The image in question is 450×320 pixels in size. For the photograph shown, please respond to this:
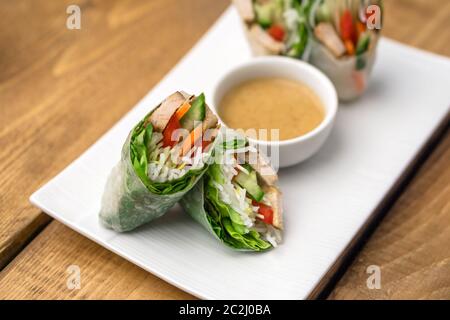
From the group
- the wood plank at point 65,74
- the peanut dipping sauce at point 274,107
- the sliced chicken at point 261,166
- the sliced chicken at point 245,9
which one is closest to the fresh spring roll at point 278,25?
the sliced chicken at point 245,9

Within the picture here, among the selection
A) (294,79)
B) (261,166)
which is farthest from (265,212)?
(294,79)

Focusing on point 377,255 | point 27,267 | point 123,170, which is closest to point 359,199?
→ point 377,255

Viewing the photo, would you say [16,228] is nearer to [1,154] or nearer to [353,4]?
[1,154]

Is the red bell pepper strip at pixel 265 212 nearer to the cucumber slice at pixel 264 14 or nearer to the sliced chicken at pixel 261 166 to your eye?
the sliced chicken at pixel 261 166

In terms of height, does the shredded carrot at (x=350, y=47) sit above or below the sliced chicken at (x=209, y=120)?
below

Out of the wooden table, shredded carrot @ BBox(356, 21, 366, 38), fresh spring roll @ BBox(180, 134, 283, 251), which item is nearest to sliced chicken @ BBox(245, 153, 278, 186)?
fresh spring roll @ BBox(180, 134, 283, 251)

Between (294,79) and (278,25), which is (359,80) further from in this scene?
(278,25)
